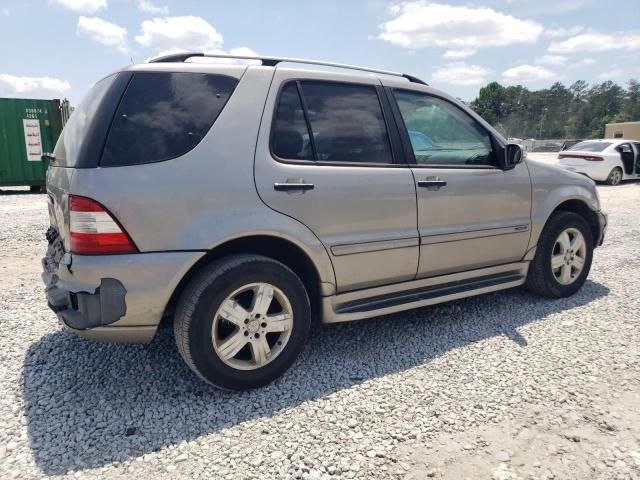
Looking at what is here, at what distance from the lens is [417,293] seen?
346cm

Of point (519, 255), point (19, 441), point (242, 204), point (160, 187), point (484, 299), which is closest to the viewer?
point (19, 441)

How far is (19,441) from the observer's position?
2.28 meters

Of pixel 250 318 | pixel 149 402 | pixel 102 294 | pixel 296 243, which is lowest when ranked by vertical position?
pixel 149 402

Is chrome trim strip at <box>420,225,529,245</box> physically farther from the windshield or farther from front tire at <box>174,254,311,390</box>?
the windshield

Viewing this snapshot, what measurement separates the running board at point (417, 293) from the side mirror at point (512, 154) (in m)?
0.87

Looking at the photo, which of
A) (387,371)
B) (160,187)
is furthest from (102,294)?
(387,371)

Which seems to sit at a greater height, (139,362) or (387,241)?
(387,241)

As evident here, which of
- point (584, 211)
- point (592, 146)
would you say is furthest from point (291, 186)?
point (592, 146)

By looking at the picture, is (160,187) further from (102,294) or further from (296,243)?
(296,243)

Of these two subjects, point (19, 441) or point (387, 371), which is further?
point (387, 371)

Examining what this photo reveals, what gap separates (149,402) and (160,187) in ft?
4.14

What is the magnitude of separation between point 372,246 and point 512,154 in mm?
1626

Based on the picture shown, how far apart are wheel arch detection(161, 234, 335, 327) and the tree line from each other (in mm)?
83936

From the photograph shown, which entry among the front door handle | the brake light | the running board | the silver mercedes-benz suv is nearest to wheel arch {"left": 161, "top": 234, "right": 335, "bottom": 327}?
the silver mercedes-benz suv
